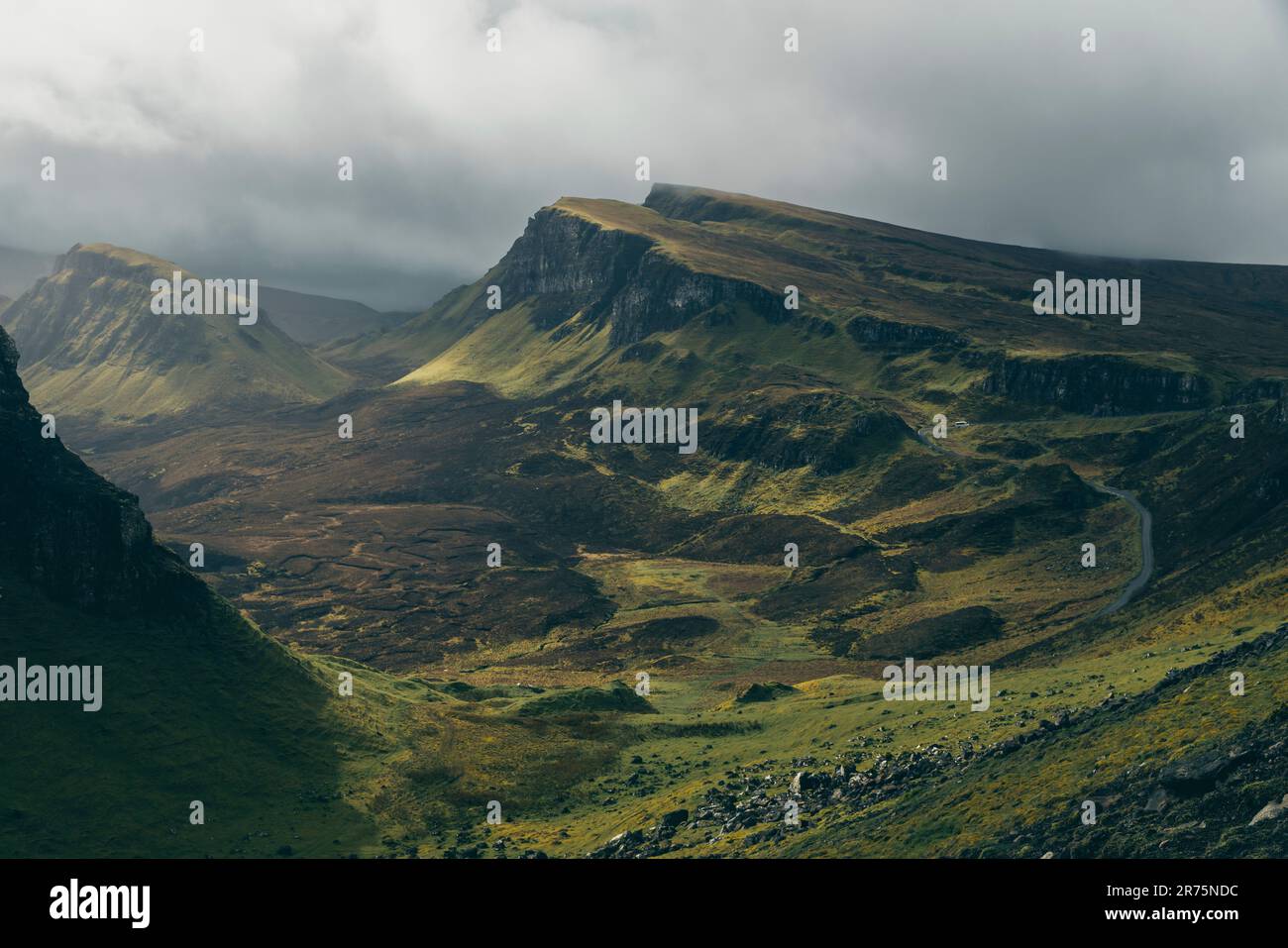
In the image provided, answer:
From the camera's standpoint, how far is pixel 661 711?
165m

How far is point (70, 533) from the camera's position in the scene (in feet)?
400

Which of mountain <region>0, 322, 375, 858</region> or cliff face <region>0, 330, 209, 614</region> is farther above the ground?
cliff face <region>0, 330, 209, 614</region>

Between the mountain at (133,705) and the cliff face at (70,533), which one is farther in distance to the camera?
the cliff face at (70,533)

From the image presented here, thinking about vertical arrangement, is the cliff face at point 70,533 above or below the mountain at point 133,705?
above

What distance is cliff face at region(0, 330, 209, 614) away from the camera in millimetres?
119188

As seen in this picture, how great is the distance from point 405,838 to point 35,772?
107 ft

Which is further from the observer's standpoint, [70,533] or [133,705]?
[70,533]

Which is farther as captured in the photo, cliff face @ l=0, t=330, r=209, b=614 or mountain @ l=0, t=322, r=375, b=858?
cliff face @ l=0, t=330, r=209, b=614

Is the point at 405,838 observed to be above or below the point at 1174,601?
below

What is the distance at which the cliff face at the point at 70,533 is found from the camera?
4692 inches

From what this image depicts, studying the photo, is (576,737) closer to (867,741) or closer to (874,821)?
(867,741)

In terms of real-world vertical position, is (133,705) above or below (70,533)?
below
